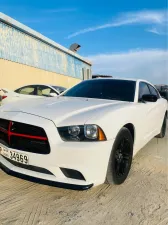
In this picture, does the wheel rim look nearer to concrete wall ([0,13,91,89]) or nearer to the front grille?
the front grille

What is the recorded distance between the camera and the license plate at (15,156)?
2666mm

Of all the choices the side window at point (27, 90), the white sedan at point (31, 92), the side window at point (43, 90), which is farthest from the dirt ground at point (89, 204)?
the side window at point (27, 90)

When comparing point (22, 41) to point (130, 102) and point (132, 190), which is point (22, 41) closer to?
point (130, 102)

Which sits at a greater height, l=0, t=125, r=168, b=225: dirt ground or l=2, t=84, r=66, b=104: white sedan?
l=2, t=84, r=66, b=104: white sedan

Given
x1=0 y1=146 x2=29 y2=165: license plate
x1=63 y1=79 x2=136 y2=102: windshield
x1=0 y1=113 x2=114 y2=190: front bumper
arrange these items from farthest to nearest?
x1=63 y1=79 x2=136 y2=102: windshield
x1=0 y1=146 x2=29 y2=165: license plate
x1=0 y1=113 x2=114 y2=190: front bumper

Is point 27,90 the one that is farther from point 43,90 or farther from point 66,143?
point 66,143

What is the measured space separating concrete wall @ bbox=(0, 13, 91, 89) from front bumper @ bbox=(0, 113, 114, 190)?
9.59 meters

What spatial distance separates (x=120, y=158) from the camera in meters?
3.08

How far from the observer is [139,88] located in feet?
13.7

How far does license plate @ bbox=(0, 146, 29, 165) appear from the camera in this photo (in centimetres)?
267

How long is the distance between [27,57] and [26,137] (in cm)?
1184

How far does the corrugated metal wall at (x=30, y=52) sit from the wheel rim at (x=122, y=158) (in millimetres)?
9803

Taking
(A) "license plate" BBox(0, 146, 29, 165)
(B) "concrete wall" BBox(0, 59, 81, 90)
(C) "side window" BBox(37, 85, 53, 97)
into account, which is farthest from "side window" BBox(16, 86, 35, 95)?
(A) "license plate" BBox(0, 146, 29, 165)

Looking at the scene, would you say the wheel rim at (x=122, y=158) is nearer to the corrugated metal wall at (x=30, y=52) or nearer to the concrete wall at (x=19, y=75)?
the concrete wall at (x=19, y=75)
